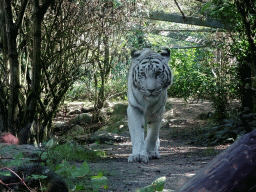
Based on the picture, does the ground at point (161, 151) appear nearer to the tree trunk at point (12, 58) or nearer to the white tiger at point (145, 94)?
the white tiger at point (145, 94)

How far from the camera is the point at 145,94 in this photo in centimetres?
442

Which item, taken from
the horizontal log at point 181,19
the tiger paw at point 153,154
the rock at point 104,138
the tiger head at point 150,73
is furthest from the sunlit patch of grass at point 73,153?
the horizontal log at point 181,19

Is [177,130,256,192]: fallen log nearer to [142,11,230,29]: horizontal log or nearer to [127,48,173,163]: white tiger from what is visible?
[127,48,173,163]: white tiger

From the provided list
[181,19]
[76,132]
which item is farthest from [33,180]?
[181,19]

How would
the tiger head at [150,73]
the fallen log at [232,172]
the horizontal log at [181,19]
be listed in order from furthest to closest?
the horizontal log at [181,19]
the tiger head at [150,73]
the fallen log at [232,172]

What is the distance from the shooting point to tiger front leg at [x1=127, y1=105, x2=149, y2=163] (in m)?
4.30

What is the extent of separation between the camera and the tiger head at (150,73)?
4410mm

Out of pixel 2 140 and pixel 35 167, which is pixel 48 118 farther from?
pixel 35 167

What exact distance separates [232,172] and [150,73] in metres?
3.00

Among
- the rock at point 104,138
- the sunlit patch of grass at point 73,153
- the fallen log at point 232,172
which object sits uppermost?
the fallen log at point 232,172

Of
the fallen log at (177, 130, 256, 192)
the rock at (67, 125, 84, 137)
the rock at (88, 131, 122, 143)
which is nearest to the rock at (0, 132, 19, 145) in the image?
the fallen log at (177, 130, 256, 192)

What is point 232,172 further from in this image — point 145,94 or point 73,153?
point 73,153

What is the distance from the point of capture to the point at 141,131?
4449 mm

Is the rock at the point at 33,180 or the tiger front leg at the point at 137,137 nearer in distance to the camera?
the rock at the point at 33,180
